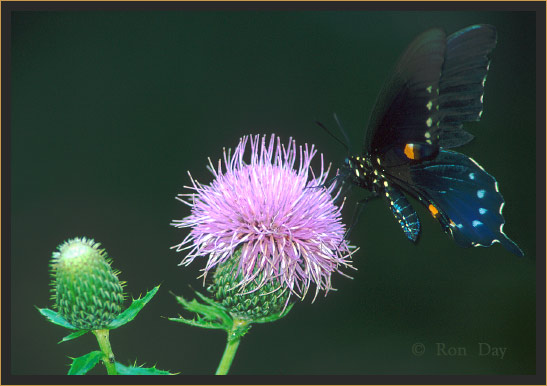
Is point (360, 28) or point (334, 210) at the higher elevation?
point (360, 28)

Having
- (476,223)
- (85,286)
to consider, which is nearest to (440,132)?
(476,223)

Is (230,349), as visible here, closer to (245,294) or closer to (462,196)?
(245,294)

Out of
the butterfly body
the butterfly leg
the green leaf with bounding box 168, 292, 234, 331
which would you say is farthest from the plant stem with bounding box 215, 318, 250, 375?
the butterfly body

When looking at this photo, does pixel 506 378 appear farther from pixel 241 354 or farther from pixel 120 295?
pixel 241 354

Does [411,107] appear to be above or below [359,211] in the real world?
above

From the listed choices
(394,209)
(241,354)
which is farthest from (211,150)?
(394,209)

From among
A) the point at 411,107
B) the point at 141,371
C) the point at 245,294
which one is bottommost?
the point at 141,371
